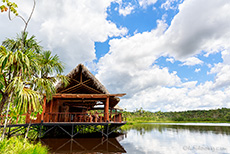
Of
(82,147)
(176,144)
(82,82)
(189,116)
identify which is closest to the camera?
(82,147)

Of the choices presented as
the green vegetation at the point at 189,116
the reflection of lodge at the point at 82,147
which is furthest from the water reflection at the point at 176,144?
the green vegetation at the point at 189,116

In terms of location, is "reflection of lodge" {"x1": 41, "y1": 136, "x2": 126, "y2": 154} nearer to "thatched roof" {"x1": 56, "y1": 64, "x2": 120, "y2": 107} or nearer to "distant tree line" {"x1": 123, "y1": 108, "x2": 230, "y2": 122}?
"thatched roof" {"x1": 56, "y1": 64, "x2": 120, "y2": 107}

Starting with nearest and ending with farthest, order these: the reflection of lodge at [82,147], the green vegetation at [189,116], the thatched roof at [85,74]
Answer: the reflection of lodge at [82,147] → the thatched roof at [85,74] → the green vegetation at [189,116]

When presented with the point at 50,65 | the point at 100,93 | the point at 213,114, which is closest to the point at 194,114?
the point at 213,114

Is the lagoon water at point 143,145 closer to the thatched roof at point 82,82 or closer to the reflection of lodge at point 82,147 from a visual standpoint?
the reflection of lodge at point 82,147

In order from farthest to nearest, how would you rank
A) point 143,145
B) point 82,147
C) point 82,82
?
point 82,82 < point 143,145 < point 82,147

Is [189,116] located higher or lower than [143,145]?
lower

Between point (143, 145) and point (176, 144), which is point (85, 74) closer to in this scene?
point (143, 145)

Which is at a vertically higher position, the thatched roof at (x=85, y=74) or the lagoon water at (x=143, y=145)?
the thatched roof at (x=85, y=74)

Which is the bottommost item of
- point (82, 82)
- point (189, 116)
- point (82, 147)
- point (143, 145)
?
point (189, 116)

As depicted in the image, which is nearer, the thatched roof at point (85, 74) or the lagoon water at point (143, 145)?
the lagoon water at point (143, 145)

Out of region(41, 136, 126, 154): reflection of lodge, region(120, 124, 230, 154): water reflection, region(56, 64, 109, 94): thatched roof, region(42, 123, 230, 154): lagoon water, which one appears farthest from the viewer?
region(56, 64, 109, 94): thatched roof

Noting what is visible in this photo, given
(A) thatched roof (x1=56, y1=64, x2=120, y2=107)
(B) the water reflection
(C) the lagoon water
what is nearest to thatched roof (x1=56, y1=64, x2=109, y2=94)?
(A) thatched roof (x1=56, y1=64, x2=120, y2=107)

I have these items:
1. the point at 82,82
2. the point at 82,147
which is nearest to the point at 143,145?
the point at 82,147
